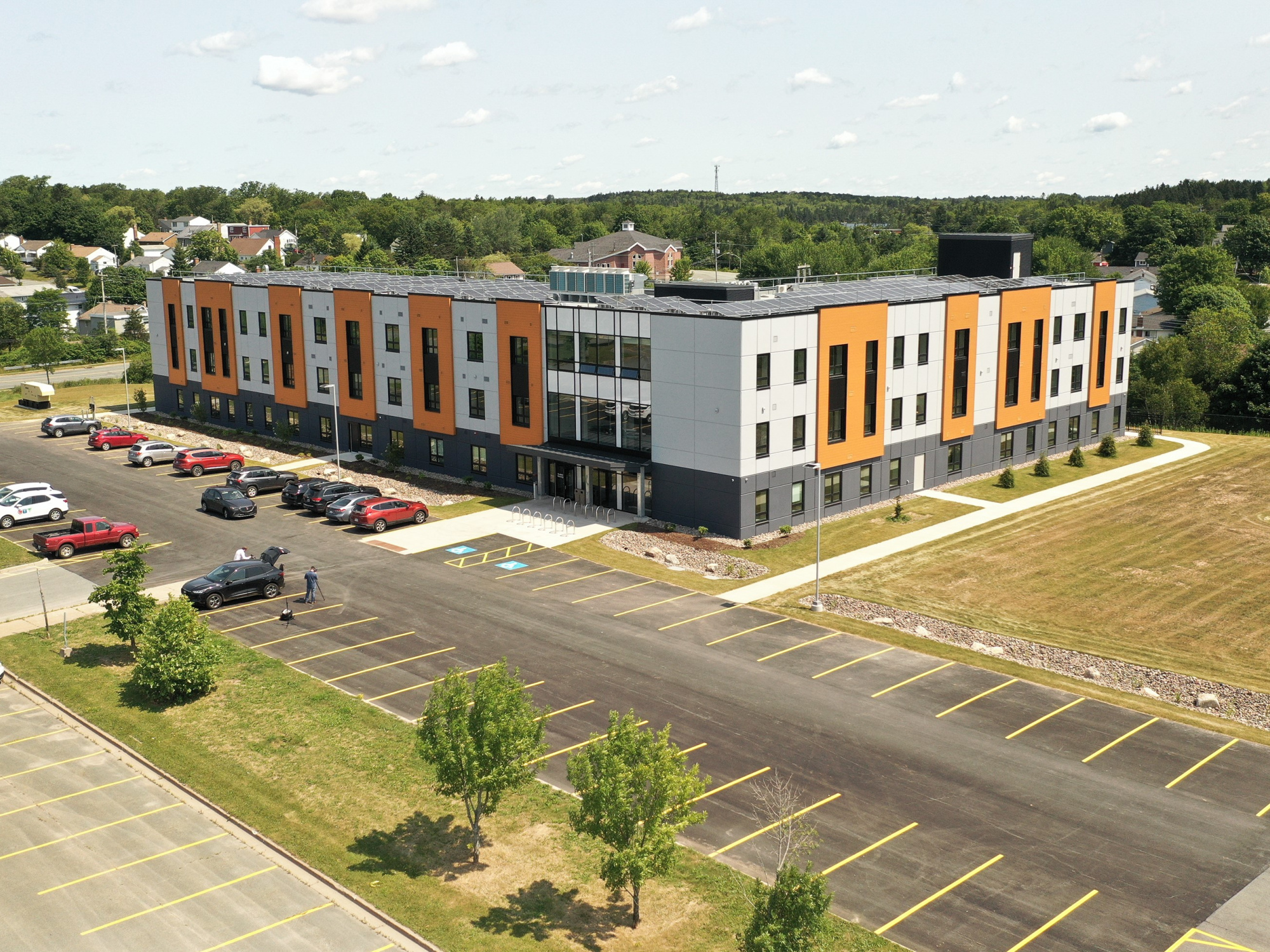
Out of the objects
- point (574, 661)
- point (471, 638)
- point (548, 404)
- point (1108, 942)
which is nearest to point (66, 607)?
point (471, 638)

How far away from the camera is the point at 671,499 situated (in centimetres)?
5600

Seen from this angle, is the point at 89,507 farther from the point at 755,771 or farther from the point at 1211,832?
the point at 1211,832

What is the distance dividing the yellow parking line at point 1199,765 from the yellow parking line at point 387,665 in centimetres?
2397

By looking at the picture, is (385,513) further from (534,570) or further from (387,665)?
(387,665)

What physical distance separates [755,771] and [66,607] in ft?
102

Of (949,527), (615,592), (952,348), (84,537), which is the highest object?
(952,348)

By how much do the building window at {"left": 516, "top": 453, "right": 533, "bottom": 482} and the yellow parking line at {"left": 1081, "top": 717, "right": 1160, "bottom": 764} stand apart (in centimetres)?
3795

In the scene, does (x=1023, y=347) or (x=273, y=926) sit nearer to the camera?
(x=273, y=926)

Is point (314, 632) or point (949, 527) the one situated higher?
point (949, 527)

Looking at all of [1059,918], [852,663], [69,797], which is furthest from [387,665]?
[1059,918]

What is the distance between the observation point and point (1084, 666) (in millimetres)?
38281

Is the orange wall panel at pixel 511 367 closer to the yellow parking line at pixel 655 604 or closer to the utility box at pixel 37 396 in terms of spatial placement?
the yellow parking line at pixel 655 604

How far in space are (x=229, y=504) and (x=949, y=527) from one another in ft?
128

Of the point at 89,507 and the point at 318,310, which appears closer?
the point at 89,507
